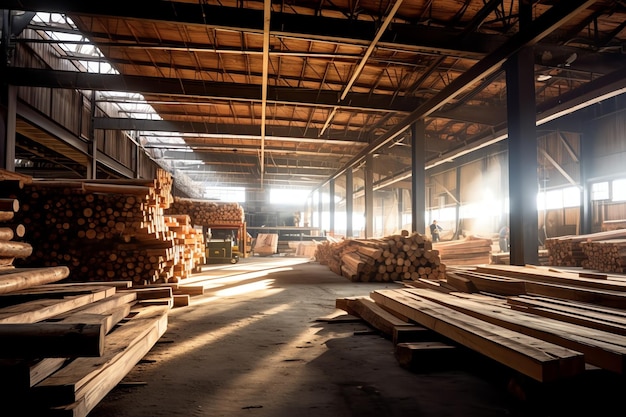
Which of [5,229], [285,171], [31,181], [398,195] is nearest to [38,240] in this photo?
[31,181]

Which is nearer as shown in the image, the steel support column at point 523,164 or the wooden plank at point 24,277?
the wooden plank at point 24,277

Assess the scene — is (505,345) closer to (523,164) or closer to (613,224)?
(523,164)

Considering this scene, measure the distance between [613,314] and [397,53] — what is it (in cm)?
836

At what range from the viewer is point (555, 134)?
15648mm

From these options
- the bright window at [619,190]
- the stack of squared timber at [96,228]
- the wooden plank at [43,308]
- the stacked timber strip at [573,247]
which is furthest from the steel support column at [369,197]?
the wooden plank at [43,308]

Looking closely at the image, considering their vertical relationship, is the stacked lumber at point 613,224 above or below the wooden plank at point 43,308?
above

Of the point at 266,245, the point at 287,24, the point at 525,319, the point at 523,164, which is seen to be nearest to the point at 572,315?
the point at 525,319

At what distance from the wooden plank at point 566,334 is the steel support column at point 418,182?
821 cm

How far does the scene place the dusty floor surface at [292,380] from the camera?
2398 mm

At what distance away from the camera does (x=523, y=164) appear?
7.15 m

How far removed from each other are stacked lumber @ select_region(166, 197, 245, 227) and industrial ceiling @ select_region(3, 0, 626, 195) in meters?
3.29

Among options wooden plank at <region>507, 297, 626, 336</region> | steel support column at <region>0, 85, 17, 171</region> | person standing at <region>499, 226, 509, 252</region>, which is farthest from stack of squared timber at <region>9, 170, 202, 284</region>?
person standing at <region>499, 226, 509, 252</region>

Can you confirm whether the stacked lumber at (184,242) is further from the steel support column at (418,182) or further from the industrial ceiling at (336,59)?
the steel support column at (418,182)

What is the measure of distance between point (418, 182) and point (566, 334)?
9673 mm
